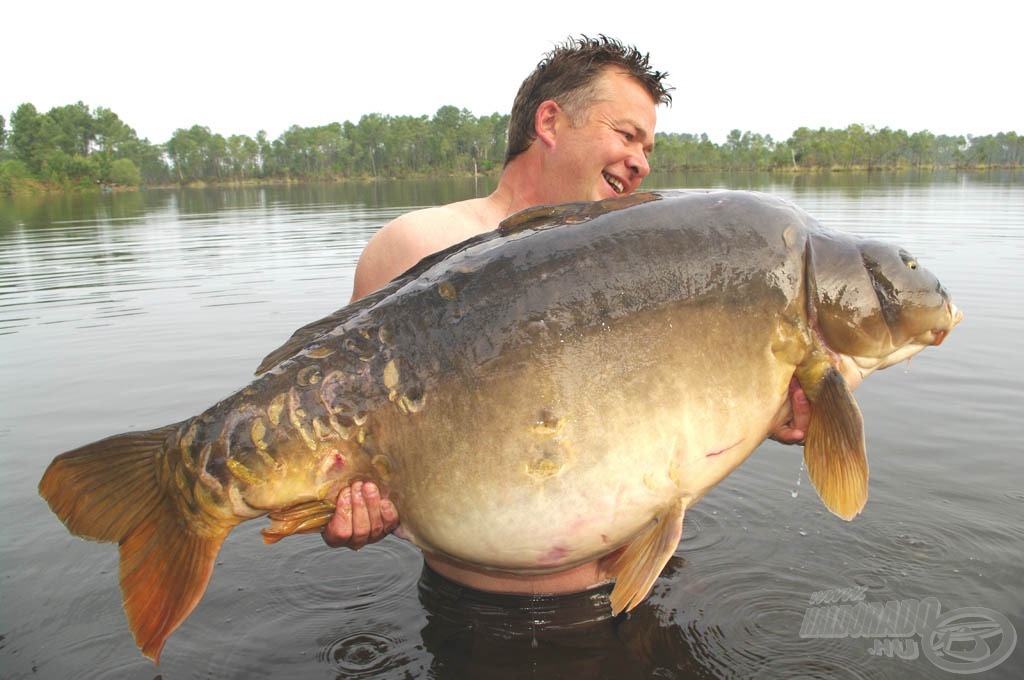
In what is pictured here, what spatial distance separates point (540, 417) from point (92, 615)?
301 centimetres

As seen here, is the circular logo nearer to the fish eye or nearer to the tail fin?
the fish eye

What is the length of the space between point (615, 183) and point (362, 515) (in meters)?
2.07

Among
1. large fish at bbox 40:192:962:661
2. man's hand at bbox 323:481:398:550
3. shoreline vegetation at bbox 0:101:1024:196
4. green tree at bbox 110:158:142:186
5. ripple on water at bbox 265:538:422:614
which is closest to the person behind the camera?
large fish at bbox 40:192:962:661

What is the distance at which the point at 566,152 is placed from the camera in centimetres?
334

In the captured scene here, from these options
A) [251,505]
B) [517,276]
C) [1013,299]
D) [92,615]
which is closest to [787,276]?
[517,276]

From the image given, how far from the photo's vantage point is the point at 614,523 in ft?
6.95

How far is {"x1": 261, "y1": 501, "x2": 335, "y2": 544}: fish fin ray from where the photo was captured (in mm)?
2195

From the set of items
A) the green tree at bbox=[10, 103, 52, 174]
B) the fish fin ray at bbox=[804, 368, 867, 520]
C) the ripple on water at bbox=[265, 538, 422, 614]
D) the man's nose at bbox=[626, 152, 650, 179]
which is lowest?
the ripple on water at bbox=[265, 538, 422, 614]

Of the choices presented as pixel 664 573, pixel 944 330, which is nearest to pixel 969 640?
pixel 664 573

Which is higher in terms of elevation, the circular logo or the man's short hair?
the man's short hair

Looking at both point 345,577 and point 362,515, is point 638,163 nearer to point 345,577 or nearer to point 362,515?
point 362,515

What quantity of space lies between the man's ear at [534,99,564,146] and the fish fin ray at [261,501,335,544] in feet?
6.71

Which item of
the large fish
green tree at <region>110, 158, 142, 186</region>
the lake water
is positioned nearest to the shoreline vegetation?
green tree at <region>110, 158, 142, 186</region>

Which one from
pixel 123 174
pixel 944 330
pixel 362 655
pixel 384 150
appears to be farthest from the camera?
pixel 384 150
